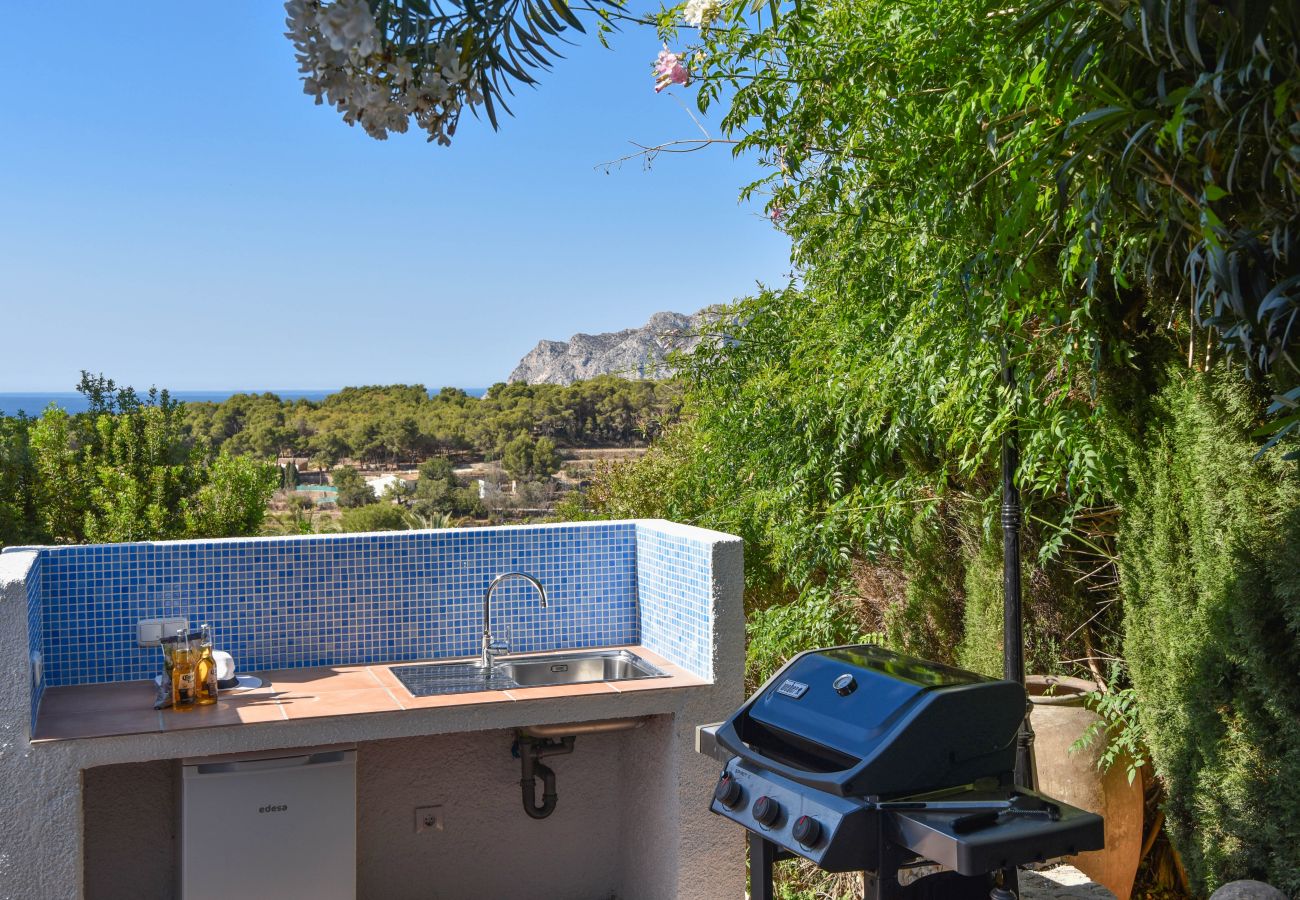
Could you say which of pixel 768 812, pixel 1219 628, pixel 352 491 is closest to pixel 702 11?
pixel 1219 628

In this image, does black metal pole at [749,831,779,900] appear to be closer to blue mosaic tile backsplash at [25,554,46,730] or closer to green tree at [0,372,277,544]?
blue mosaic tile backsplash at [25,554,46,730]

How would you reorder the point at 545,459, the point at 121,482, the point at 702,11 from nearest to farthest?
1. the point at 702,11
2. the point at 121,482
3. the point at 545,459

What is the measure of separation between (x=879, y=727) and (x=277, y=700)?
2.11 metres

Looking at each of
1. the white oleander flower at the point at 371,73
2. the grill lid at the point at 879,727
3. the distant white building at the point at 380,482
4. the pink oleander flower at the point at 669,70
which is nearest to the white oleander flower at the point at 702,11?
the pink oleander flower at the point at 669,70

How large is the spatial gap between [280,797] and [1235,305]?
2.93 metres

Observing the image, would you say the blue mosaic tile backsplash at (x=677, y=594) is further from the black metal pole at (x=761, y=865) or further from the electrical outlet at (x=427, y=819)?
the black metal pole at (x=761, y=865)

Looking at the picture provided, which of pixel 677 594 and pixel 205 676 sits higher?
pixel 677 594

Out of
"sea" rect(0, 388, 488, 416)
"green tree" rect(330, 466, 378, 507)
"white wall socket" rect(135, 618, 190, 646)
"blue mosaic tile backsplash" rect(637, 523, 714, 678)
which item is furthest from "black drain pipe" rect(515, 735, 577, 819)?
"green tree" rect(330, 466, 378, 507)

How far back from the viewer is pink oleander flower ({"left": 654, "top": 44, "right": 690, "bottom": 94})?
4828 millimetres

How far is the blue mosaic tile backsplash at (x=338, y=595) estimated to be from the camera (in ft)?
12.3

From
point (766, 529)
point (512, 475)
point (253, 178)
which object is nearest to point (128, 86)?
point (253, 178)

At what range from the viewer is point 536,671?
4.12 m

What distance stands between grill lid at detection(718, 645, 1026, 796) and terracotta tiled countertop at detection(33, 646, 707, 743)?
1.24 meters

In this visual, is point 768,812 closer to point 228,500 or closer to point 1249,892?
point 1249,892
